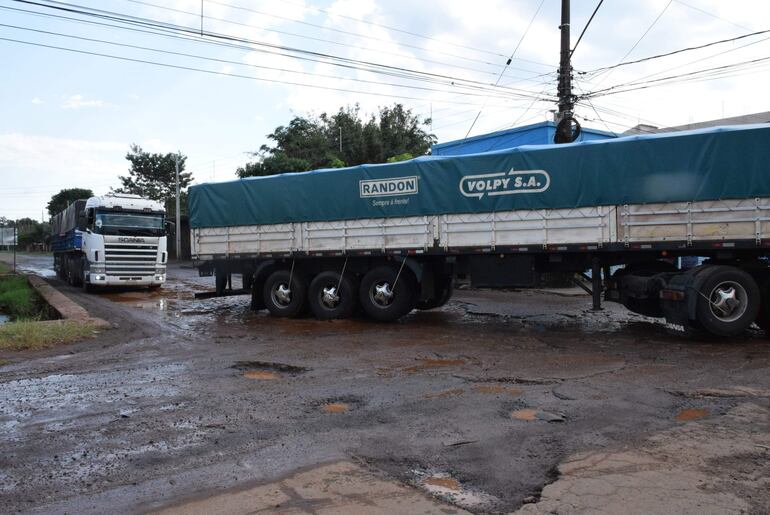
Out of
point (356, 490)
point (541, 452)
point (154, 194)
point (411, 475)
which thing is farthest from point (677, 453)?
point (154, 194)

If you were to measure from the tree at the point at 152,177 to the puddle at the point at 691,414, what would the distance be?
59486 millimetres

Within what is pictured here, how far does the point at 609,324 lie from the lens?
39.8ft

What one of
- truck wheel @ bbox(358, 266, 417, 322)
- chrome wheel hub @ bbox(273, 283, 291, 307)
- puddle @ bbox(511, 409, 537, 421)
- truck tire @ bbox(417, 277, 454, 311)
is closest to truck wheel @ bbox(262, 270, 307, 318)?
chrome wheel hub @ bbox(273, 283, 291, 307)

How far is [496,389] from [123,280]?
16327 mm

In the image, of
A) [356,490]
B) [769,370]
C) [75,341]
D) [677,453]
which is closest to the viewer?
[356,490]

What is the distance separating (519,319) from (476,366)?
4924 mm

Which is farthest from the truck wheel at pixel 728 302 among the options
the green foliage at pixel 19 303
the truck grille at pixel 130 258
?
the truck grille at pixel 130 258

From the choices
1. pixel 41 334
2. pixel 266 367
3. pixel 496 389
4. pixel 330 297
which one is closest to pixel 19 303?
pixel 41 334

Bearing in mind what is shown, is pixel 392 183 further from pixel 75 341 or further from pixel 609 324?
pixel 75 341

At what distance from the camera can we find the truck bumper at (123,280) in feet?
64.8

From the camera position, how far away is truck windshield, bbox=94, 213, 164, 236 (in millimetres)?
19719

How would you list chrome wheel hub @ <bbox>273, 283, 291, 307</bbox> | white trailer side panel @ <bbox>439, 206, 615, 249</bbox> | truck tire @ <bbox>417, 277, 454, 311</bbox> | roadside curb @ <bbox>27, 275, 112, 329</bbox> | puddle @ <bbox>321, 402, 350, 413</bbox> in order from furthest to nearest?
chrome wheel hub @ <bbox>273, 283, 291, 307</bbox>, truck tire @ <bbox>417, 277, 454, 311</bbox>, roadside curb @ <bbox>27, 275, 112, 329</bbox>, white trailer side panel @ <bbox>439, 206, 615, 249</bbox>, puddle @ <bbox>321, 402, 350, 413</bbox>

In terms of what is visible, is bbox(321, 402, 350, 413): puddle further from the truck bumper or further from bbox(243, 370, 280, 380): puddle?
the truck bumper

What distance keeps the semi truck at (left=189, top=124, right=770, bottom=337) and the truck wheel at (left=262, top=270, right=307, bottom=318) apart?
3cm
